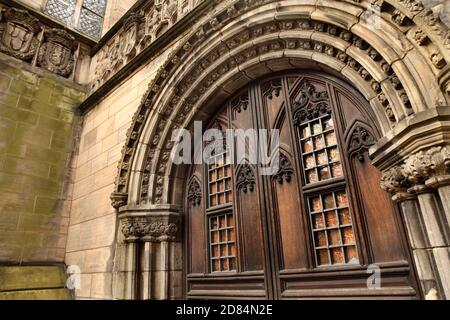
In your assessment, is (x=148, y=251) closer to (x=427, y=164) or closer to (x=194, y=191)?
(x=194, y=191)

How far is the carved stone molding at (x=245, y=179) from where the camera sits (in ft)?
8.48

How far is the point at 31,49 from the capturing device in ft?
14.3

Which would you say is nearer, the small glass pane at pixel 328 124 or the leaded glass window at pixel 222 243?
the small glass pane at pixel 328 124

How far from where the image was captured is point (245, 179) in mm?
2627

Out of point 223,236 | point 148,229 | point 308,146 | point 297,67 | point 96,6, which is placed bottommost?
point 223,236

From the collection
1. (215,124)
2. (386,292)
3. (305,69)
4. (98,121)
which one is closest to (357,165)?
(386,292)

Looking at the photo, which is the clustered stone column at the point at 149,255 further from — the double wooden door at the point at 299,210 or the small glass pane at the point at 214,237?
the small glass pane at the point at 214,237

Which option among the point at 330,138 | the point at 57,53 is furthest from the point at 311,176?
the point at 57,53

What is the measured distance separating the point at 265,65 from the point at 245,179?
1.10 m

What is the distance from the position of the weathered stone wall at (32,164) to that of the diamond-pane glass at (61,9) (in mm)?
1324

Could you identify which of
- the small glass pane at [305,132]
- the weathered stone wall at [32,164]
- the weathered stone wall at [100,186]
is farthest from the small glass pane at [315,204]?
the weathered stone wall at [32,164]

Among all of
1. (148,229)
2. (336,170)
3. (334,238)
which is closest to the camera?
(334,238)

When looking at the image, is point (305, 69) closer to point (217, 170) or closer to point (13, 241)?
point (217, 170)

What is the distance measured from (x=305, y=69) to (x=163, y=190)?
187cm
